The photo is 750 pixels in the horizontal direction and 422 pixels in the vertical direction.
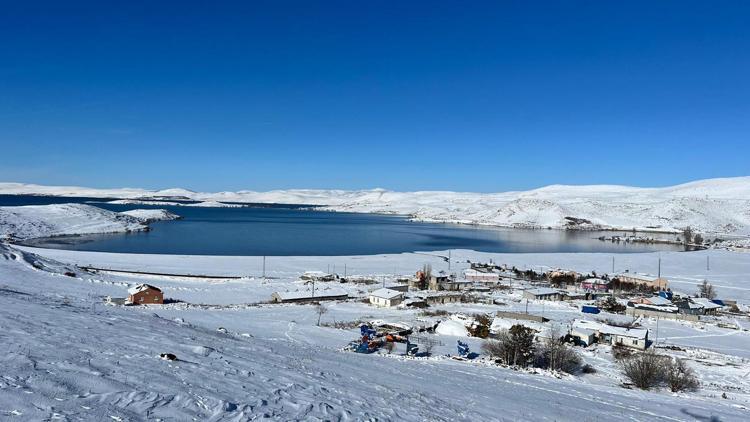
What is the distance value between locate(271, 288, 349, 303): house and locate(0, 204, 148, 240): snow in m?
44.4

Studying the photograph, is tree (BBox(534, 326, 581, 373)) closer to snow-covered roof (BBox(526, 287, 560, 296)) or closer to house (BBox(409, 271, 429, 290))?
snow-covered roof (BBox(526, 287, 560, 296))

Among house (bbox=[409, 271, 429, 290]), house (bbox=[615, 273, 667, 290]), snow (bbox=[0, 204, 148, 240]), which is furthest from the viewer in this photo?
snow (bbox=[0, 204, 148, 240])

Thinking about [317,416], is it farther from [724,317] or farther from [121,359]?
[724,317]

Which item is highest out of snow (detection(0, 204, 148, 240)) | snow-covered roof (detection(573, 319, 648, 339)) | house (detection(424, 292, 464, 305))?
snow (detection(0, 204, 148, 240))

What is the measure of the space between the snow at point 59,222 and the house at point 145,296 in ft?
140

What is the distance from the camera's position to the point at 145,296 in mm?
21922

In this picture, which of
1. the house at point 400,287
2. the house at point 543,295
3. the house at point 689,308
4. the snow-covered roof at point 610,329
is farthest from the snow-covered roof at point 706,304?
the house at point 400,287

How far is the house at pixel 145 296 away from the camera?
21.7 metres

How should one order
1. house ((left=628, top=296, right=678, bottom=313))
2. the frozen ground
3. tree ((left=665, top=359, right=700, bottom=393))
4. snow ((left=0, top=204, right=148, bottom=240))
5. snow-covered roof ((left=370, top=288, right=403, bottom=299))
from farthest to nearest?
snow ((left=0, top=204, right=148, bottom=240)) < house ((left=628, top=296, right=678, bottom=313)) < snow-covered roof ((left=370, top=288, right=403, bottom=299)) < tree ((left=665, top=359, right=700, bottom=393)) < the frozen ground

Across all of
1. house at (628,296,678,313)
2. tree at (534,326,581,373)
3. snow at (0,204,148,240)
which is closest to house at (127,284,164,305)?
tree at (534,326,581,373)

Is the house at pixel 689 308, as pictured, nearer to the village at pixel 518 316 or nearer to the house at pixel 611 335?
the village at pixel 518 316

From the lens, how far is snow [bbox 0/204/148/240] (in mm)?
58375

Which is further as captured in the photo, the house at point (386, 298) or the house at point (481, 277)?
the house at point (481, 277)

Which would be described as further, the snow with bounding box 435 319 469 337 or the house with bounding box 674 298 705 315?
the house with bounding box 674 298 705 315
